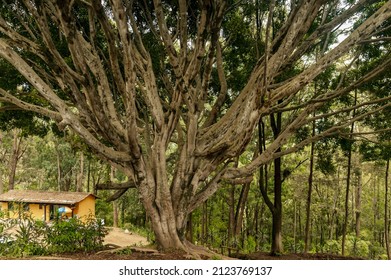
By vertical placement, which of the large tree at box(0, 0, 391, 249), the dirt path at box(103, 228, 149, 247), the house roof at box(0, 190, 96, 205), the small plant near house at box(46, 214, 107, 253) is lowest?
the dirt path at box(103, 228, 149, 247)

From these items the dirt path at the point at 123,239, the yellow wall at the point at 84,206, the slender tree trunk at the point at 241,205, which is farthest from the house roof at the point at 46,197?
the slender tree trunk at the point at 241,205

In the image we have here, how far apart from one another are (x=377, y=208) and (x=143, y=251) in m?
32.2

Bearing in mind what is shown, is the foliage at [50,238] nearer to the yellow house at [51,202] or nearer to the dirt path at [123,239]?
the dirt path at [123,239]

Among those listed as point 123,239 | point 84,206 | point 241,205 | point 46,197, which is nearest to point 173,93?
point 241,205

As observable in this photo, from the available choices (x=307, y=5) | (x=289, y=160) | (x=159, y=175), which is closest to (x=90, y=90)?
(x=159, y=175)

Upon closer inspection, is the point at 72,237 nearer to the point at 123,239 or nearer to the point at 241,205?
the point at 241,205

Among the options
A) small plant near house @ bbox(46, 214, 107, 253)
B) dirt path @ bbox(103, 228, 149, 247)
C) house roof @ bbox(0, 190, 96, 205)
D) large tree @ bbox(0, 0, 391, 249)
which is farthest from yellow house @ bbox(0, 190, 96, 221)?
large tree @ bbox(0, 0, 391, 249)

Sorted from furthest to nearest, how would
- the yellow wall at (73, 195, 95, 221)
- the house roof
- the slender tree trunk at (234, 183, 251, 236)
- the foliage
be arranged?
1. the yellow wall at (73, 195, 95, 221)
2. the house roof
3. the slender tree trunk at (234, 183, 251, 236)
4. the foliage

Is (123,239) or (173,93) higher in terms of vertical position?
(173,93)

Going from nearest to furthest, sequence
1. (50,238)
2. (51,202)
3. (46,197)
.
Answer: (50,238) < (51,202) < (46,197)

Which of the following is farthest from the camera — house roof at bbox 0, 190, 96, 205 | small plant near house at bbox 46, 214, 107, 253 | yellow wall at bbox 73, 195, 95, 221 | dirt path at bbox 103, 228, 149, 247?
yellow wall at bbox 73, 195, 95, 221

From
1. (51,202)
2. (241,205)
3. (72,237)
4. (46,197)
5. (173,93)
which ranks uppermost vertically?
(173,93)

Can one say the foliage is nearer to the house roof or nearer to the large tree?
the large tree

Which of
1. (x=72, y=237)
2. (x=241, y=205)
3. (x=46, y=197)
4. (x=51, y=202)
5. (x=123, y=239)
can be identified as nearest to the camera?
(x=72, y=237)
